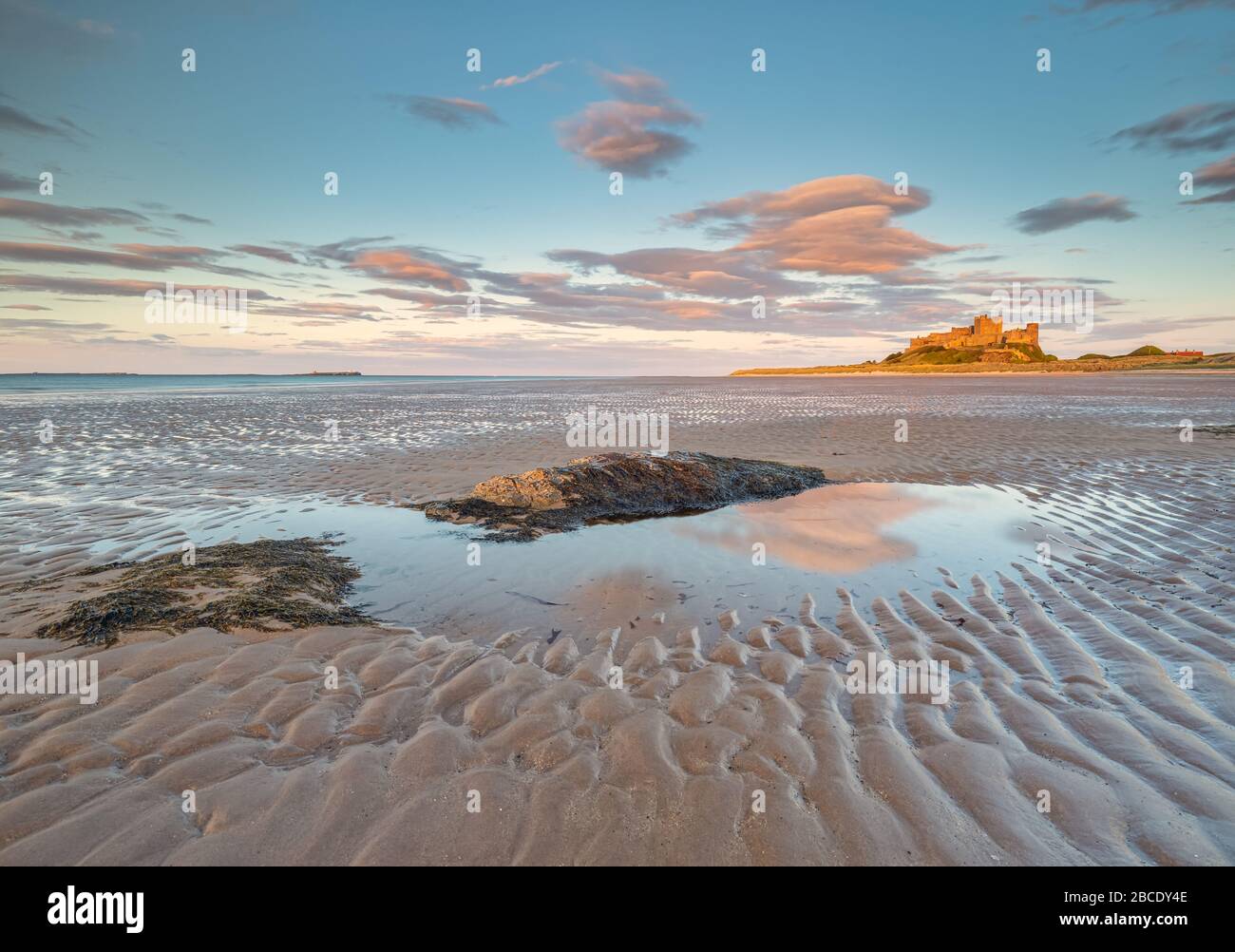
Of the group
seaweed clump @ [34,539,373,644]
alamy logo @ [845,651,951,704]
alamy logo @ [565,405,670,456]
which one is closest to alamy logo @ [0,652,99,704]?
seaweed clump @ [34,539,373,644]

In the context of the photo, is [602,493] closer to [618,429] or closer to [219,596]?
[219,596]

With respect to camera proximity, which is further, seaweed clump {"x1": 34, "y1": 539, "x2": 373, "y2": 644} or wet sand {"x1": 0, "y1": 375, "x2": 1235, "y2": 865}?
seaweed clump {"x1": 34, "y1": 539, "x2": 373, "y2": 644}

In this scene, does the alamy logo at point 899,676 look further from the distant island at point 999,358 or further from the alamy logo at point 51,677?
the distant island at point 999,358

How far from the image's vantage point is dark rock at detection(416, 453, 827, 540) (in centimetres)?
1012

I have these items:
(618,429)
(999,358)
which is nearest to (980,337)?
(999,358)

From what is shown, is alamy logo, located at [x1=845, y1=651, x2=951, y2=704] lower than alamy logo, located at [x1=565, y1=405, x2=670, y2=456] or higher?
lower

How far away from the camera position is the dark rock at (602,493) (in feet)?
33.2

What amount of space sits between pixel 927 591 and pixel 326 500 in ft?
36.3
